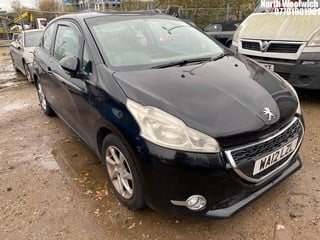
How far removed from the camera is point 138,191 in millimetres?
2340

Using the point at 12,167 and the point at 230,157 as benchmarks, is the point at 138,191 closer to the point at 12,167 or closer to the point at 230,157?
the point at 230,157

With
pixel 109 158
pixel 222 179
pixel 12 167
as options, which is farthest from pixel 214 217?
pixel 12 167

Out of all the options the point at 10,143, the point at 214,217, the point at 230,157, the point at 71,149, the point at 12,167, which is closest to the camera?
the point at 230,157

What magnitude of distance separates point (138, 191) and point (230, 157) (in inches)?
31.3

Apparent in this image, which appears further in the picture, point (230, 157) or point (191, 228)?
point (191, 228)

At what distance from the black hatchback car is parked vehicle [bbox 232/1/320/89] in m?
1.58

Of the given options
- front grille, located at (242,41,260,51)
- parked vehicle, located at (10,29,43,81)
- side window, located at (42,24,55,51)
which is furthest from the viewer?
parked vehicle, located at (10,29,43,81)

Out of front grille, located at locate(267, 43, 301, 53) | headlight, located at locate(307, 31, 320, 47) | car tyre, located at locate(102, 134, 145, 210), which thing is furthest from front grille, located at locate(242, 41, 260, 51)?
car tyre, located at locate(102, 134, 145, 210)

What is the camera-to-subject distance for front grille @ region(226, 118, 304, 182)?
201 centimetres

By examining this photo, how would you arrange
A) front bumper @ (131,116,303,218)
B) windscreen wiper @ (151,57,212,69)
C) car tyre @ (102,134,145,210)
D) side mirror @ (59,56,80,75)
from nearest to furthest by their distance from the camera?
front bumper @ (131,116,303,218) < car tyre @ (102,134,145,210) < windscreen wiper @ (151,57,212,69) < side mirror @ (59,56,80,75)

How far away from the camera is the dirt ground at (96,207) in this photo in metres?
2.37

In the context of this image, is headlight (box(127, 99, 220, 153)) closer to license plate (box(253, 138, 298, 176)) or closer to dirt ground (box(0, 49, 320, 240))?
license plate (box(253, 138, 298, 176))

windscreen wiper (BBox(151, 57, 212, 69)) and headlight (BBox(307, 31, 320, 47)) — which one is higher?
headlight (BBox(307, 31, 320, 47))

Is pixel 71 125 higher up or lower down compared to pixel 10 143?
higher up
